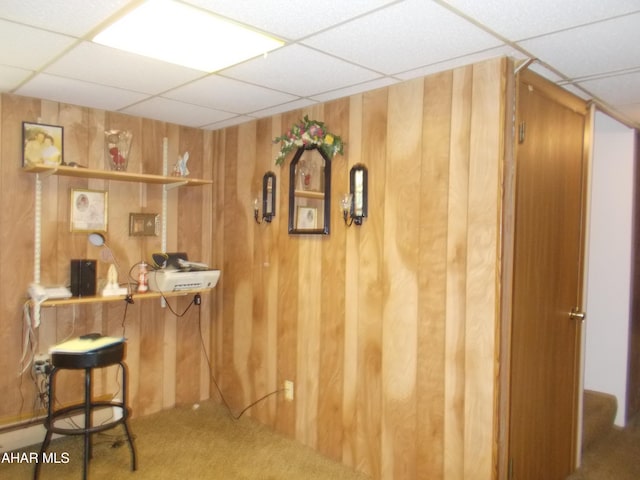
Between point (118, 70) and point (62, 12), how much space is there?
0.67 meters

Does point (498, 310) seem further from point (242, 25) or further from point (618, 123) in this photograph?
point (618, 123)

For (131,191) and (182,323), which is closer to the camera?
(131,191)

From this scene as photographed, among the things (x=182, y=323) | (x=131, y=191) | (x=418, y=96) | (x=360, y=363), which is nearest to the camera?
(x=418, y=96)

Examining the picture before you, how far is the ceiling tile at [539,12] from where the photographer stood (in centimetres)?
161

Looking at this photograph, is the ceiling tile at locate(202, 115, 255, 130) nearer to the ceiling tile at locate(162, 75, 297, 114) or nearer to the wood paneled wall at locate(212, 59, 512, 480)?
the wood paneled wall at locate(212, 59, 512, 480)

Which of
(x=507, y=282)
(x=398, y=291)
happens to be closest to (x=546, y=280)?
(x=507, y=282)

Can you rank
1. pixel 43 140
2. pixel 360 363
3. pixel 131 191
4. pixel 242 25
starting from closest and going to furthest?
pixel 242 25 → pixel 360 363 → pixel 43 140 → pixel 131 191

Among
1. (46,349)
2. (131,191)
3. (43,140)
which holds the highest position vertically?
(43,140)

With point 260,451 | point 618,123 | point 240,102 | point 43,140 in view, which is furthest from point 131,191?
point 618,123

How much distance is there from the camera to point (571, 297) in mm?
2816

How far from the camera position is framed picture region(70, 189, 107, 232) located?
313 cm

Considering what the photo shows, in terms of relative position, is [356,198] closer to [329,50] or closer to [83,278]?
[329,50]

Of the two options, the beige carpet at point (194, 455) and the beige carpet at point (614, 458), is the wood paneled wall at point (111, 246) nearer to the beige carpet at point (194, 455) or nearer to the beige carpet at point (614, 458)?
the beige carpet at point (194, 455)

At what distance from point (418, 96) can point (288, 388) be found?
2.09 metres
